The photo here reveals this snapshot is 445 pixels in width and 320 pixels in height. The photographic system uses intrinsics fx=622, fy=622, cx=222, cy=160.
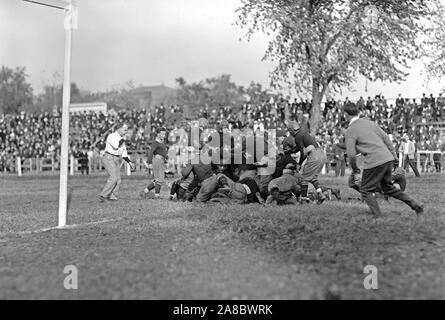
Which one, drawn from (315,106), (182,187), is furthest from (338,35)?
(182,187)

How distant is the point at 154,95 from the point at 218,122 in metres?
89.3

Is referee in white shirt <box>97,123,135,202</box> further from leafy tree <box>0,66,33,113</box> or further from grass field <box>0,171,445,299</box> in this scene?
leafy tree <box>0,66,33,113</box>

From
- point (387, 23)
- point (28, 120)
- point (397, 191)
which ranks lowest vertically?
point (397, 191)

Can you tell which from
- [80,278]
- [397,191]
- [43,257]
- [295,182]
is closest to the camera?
[80,278]

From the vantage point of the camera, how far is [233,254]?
7906 mm

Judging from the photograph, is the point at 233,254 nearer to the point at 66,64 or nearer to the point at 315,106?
the point at 66,64

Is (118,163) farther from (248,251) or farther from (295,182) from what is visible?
(248,251)

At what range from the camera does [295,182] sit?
47.4 ft

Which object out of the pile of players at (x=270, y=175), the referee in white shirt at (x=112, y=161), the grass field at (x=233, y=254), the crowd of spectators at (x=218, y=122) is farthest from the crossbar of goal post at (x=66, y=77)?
the crowd of spectators at (x=218, y=122)

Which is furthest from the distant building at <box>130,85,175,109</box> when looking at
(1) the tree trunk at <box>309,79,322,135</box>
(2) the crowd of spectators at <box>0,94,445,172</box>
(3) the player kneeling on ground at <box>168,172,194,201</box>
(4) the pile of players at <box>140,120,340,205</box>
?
(4) the pile of players at <box>140,120,340,205</box>

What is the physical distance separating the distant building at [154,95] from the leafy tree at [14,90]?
17.1 m

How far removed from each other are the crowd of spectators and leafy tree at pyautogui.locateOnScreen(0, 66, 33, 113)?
4737cm

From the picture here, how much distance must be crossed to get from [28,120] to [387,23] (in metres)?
31.3

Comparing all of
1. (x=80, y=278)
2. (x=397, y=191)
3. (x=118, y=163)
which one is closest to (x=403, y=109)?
(x=118, y=163)
